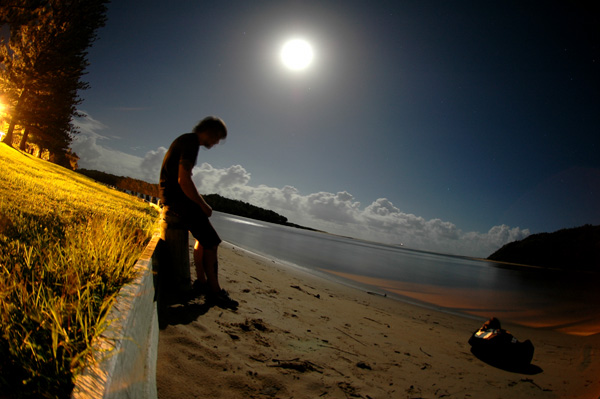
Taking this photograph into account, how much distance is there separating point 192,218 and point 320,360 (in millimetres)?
2296

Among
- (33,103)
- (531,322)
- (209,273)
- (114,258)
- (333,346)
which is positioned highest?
(33,103)

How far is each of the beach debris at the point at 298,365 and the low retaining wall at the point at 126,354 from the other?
48.8 inches

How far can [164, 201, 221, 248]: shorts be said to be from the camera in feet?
10.1

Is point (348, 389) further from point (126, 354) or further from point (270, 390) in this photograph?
point (126, 354)

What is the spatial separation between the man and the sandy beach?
2.81 feet

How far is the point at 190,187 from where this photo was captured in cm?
297

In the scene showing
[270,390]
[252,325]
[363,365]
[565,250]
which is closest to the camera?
[270,390]

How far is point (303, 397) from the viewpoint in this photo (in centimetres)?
218

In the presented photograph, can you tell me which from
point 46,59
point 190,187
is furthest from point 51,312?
point 46,59

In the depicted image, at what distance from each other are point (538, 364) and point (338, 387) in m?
4.51

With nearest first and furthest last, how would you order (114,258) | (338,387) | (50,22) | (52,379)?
1. (52,379)
2. (114,258)
3. (338,387)
4. (50,22)

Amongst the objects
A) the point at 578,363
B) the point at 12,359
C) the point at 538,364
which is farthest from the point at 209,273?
the point at 578,363

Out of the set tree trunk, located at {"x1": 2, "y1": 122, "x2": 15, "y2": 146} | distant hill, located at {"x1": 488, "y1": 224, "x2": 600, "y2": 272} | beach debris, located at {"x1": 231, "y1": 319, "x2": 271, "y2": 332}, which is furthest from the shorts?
distant hill, located at {"x1": 488, "y1": 224, "x2": 600, "y2": 272}

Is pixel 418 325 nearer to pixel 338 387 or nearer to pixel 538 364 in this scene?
pixel 538 364
